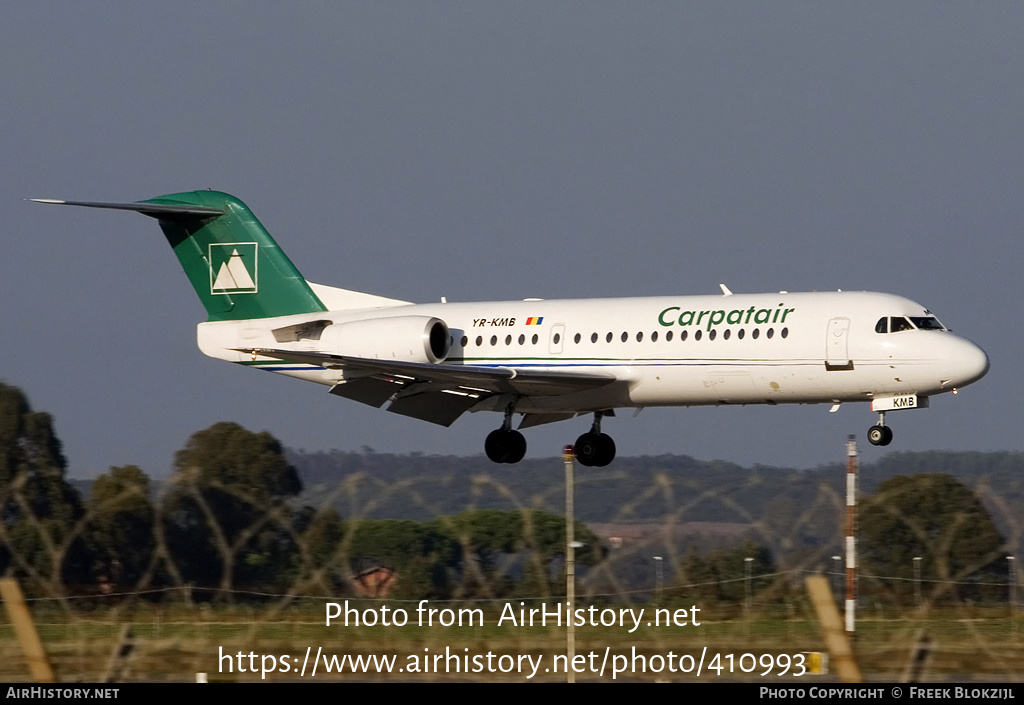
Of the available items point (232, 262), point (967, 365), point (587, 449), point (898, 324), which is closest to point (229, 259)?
point (232, 262)

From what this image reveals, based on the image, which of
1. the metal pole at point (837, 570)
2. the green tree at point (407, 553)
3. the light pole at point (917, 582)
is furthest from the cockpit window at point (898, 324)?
the green tree at point (407, 553)

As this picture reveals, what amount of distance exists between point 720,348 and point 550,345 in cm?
348

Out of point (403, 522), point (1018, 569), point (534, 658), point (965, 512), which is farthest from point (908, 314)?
point (534, 658)

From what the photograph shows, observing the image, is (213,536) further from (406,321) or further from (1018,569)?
(1018,569)

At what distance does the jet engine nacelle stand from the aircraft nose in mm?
9393

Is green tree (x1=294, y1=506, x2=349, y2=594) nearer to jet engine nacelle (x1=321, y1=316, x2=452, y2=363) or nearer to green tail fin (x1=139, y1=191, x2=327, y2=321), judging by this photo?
jet engine nacelle (x1=321, y1=316, x2=452, y2=363)

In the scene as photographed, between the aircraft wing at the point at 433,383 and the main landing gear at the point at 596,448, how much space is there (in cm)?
184

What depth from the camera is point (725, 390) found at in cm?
2677

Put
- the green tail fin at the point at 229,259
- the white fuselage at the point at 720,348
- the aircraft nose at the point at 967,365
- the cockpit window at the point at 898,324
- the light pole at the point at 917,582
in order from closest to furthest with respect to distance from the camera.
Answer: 1. the light pole at the point at 917,582
2. the aircraft nose at the point at 967,365
3. the white fuselage at the point at 720,348
4. the cockpit window at the point at 898,324
5. the green tail fin at the point at 229,259

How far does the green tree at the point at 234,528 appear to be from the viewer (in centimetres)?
2253

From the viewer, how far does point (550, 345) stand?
28.5 meters

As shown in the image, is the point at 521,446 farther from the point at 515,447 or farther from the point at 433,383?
the point at 433,383

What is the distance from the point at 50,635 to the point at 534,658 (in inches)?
299

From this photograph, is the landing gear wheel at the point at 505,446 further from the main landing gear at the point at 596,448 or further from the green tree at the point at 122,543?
the green tree at the point at 122,543
